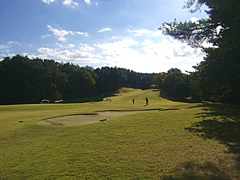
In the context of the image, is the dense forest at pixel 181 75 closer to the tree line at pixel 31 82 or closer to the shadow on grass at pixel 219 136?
the tree line at pixel 31 82

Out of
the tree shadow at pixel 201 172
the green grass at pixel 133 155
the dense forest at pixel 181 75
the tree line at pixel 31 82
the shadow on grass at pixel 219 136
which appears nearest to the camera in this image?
the tree shadow at pixel 201 172

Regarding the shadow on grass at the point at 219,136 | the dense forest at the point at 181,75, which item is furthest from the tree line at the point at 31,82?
the shadow on grass at the point at 219,136

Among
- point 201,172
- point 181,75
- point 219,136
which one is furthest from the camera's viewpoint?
point 181,75

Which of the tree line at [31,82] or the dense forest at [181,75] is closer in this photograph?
the dense forest at [181,75]

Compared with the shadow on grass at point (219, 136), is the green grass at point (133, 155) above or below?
below

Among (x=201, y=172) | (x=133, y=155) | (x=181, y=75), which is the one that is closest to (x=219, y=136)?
(x=201, y=172)

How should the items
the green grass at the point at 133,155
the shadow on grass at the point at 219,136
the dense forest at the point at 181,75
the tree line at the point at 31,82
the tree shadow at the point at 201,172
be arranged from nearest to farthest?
the tree shadow at the point at 201,172 → the shadow on grass at the point at 219,136 → the green grass at the point at 133,155 → the dense forest at the point at 181,75 → the tree line at the point at 31,82

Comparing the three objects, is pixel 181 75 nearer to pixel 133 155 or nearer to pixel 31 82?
pixel 31 82

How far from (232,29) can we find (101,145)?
10801 millimetres

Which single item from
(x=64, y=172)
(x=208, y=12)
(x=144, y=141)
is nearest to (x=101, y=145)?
(x=144, y=141)

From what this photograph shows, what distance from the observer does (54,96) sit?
71125 mm

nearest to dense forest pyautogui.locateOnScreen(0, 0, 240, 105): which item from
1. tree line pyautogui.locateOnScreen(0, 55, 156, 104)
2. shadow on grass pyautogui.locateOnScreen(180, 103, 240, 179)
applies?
tree line pyautogui.locateOnScreen(0, 55, 156, 104)

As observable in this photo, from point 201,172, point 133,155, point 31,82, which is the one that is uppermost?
point 31,82

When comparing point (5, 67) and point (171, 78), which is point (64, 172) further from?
point (171, 78)
